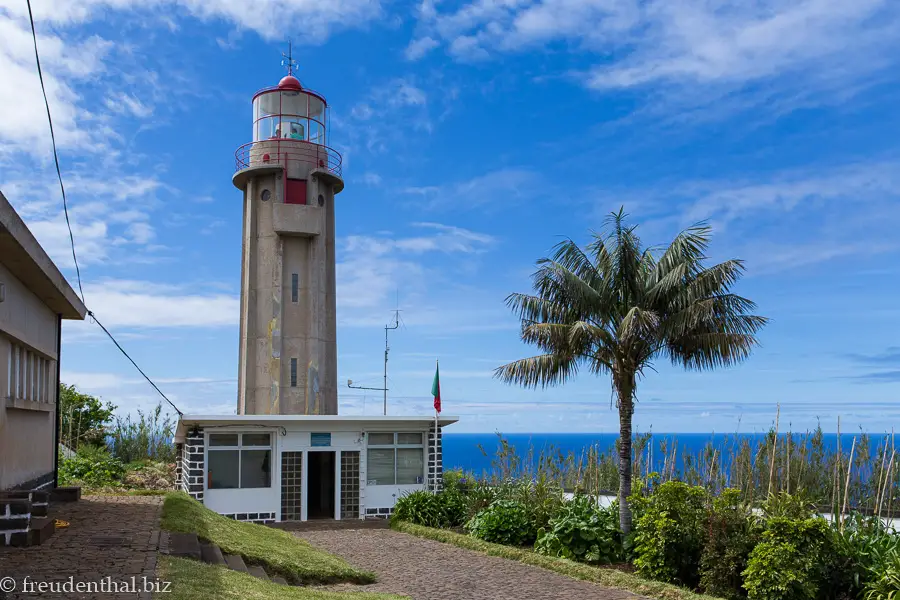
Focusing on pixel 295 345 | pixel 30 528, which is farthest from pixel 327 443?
pixel 30 528

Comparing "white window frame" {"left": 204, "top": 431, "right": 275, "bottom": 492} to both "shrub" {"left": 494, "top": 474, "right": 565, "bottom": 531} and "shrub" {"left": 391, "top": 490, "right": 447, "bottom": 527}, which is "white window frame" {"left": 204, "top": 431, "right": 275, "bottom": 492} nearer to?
"shrub" {"left": 391, "top": 490, "right": 447, "bottom": 527}

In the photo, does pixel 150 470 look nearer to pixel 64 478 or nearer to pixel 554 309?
pixel 64 478

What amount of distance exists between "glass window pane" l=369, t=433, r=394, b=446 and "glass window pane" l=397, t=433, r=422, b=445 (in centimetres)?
20

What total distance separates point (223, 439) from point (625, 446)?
381 inches

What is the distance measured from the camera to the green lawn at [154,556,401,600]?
22.0 feet

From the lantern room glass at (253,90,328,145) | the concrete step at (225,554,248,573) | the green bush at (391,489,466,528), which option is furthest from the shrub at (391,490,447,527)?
the lantern room glass at (253,90,328,145)

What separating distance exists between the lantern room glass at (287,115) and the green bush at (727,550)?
15724mm

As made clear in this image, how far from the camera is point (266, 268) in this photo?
72.2ft

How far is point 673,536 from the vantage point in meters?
10.9

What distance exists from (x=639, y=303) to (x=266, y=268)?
11.9 metres

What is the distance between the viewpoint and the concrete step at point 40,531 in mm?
8087

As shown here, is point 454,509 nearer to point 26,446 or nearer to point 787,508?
point 787,508

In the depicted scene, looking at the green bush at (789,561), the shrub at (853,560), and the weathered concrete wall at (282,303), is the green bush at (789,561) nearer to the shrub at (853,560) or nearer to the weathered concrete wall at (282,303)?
the shrub at (853,560)

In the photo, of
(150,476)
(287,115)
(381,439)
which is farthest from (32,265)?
(287,115)
